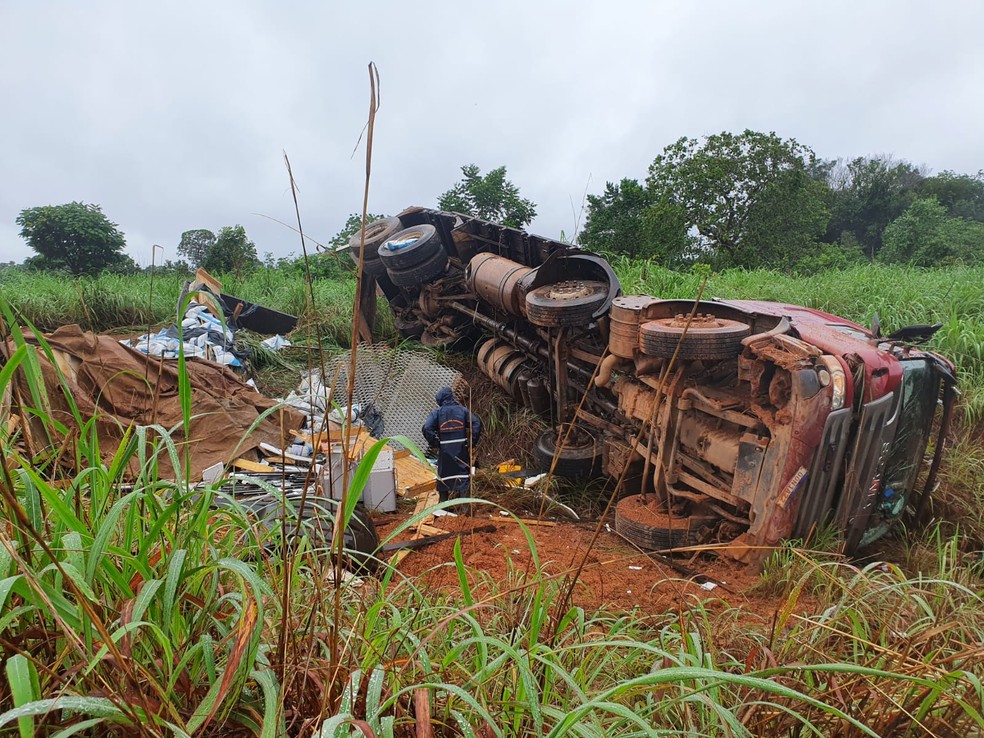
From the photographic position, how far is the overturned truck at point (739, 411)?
357 cm

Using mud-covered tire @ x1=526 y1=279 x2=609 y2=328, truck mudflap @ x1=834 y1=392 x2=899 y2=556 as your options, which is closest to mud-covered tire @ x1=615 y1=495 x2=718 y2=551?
truck mudflap @ x1=834 y1=392 x2=899 y2=556

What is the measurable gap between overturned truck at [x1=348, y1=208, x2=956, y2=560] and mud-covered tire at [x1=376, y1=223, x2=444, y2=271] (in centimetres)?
270

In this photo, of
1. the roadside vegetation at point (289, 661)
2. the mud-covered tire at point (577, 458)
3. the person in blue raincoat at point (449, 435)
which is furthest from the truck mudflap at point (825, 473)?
the person in blue raincoat at point (449, 435)

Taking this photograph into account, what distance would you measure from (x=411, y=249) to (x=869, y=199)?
40361 millimetres

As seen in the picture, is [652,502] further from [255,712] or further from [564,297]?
[255,712]

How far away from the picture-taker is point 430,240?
8.40m

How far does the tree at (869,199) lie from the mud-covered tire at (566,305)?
37.7m

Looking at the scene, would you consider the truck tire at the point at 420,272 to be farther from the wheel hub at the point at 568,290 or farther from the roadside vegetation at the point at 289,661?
the roadside vegetation at the point at 289,661

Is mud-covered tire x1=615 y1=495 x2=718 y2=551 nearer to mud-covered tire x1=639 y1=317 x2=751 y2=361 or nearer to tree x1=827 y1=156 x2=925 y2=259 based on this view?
mud-covered tire x1=639 y1=317 x2=751 y2=361

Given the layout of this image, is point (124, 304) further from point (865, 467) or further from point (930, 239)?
point (930, 239)

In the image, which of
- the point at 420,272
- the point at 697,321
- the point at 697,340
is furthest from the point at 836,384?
the point at 420,272

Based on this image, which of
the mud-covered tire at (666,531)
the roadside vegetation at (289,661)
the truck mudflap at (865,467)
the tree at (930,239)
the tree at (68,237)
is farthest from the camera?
the tree at (68,237)

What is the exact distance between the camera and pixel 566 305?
17.4 feet

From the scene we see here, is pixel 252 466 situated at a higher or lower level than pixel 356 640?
lower
